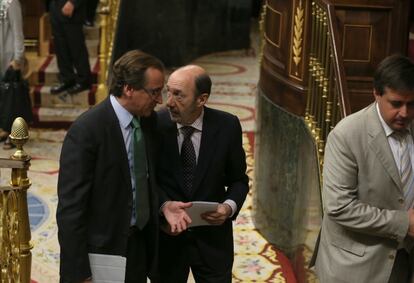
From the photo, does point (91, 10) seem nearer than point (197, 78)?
No

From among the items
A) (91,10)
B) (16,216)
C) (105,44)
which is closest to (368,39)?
(16,216)

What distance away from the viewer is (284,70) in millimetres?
6875

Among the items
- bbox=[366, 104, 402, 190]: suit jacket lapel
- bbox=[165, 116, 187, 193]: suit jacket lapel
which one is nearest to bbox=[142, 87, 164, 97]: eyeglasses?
bbox=[165, 116, 187, 193]: suit jacket lapel

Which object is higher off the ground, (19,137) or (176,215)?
(19,137)

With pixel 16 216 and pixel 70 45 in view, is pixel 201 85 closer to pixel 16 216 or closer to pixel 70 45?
pixel 16 216

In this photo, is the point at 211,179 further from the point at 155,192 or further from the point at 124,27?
the point at 124,27

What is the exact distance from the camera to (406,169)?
393 centimetres

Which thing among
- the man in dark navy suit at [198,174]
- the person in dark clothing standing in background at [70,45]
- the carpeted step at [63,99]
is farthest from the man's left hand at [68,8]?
the man in dark navy suit at [198,174]

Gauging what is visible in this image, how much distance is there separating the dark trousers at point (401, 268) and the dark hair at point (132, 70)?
4.42 ft

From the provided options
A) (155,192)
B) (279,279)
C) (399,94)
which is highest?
(399,94)

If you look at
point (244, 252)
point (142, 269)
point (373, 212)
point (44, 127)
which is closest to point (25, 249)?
point (142, 269)

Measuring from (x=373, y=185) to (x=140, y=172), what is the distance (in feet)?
3.45

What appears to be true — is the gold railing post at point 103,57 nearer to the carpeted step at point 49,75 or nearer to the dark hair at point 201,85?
the carpeted step at point 49,75

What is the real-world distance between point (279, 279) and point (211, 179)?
7.43 feet
